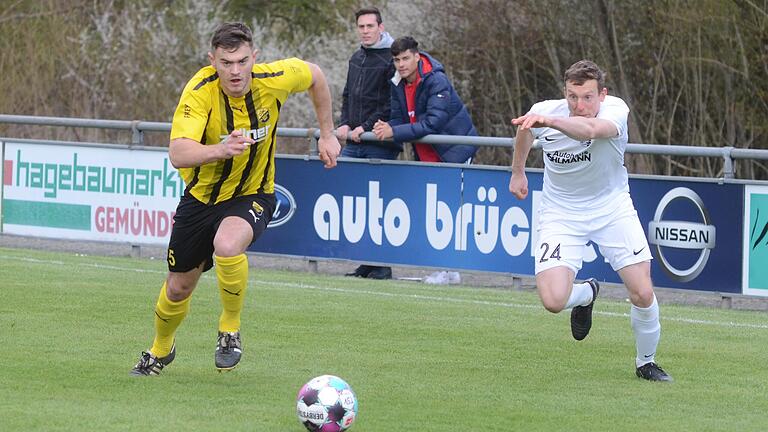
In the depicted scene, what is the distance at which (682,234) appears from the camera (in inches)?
491

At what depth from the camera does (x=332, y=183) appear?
1434 centimetres

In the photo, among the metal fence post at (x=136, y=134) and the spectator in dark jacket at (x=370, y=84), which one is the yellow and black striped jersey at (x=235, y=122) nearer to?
the spectator in dark jacket at (x=370, y=84)

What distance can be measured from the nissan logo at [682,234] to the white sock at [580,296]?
11.4ft

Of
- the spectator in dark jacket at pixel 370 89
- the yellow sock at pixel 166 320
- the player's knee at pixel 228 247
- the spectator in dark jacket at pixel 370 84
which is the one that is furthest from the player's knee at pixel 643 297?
the spectator in dark jacket at pixel 370 84

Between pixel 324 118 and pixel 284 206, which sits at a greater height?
pixel 324 118

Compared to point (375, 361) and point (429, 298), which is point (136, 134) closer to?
point (429, 298)

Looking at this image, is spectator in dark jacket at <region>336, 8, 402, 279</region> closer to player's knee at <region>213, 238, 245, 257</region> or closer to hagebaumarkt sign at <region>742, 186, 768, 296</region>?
hagebaumarkt sign at <region>742, 186, 768, 296</region>

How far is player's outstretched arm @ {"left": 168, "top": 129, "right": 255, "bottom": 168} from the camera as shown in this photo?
7629mm

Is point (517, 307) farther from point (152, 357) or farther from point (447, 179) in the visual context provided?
point (152, 357)

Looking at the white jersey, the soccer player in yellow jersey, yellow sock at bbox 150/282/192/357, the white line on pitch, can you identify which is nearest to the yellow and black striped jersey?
the soccer player in yellow jersey

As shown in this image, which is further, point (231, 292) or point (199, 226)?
point (199, 226)

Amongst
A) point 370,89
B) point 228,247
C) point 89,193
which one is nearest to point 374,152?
point 370,89

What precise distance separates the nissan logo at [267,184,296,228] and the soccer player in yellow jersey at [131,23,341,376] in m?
6.04

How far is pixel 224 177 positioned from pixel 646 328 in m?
2.55
